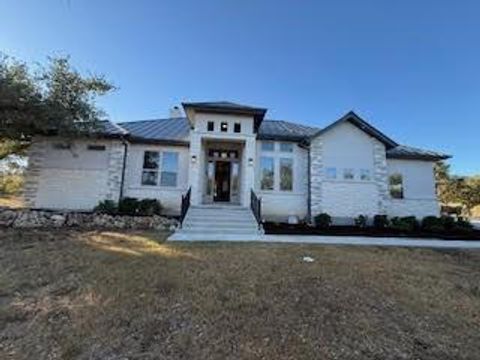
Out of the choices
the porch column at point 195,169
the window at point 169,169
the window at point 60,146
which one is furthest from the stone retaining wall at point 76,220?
the window at point 60,146

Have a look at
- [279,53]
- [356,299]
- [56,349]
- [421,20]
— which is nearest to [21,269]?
[56,349]

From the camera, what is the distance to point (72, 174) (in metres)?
15.4

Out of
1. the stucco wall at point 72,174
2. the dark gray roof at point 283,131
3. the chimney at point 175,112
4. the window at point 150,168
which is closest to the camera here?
the stucco wall at point 72,174

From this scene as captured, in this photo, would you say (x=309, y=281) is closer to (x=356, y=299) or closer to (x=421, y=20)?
(x=356, y=299)

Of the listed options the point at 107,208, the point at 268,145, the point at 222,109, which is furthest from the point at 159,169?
the point at 268,145

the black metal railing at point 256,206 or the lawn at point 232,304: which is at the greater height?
the black metal railing at point 256,206

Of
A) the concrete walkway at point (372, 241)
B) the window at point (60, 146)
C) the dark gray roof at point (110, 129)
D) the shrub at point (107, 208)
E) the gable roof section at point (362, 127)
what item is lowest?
the concrete walkway at point (372, 241)

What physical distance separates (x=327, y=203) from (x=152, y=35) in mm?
10897

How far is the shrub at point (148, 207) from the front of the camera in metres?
14.5

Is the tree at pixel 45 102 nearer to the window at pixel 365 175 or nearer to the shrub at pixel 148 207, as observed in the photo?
the shrub at pixel 148 207

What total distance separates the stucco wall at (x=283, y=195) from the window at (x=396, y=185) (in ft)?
15.8

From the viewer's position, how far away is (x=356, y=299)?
19.5ft

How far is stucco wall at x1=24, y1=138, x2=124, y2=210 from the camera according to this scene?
→ 15180 mm

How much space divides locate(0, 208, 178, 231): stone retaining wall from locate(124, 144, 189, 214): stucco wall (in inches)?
75.5
